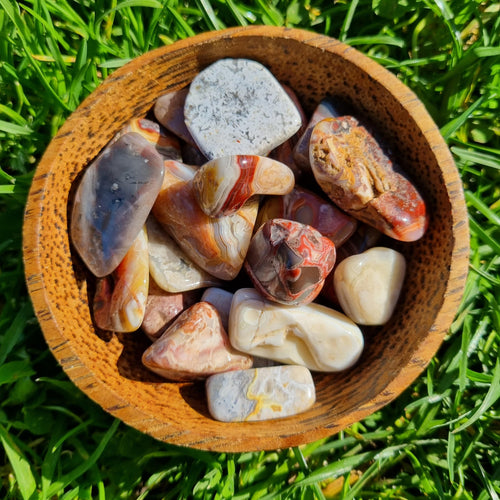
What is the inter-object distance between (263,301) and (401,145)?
0.38m

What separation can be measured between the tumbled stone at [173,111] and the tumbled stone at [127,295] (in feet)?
0.72

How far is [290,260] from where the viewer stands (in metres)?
0.96

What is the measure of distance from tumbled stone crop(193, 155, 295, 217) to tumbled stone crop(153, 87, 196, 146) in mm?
143

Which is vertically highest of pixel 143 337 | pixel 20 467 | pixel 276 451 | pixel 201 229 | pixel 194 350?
pixel 201 229

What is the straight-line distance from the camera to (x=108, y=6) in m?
1.29

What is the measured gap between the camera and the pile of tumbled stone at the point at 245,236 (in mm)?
983

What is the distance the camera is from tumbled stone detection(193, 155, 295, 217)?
96cm

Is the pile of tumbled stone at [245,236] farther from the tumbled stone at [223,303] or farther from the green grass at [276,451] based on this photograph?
the green grass at [276,451]

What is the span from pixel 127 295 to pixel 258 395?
11.2 inches

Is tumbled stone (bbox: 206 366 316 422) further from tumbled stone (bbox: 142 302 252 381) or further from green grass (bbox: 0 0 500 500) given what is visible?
green grass (bbox: 0 0 500 500)

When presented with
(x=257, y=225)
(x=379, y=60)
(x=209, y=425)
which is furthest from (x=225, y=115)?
(x=209, y=425)

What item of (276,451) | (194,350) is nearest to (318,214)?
(194,350)

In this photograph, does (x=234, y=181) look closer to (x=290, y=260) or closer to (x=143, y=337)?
(x=290, y=260)

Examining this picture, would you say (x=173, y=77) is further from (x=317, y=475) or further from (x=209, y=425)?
(x=317, y=475)
